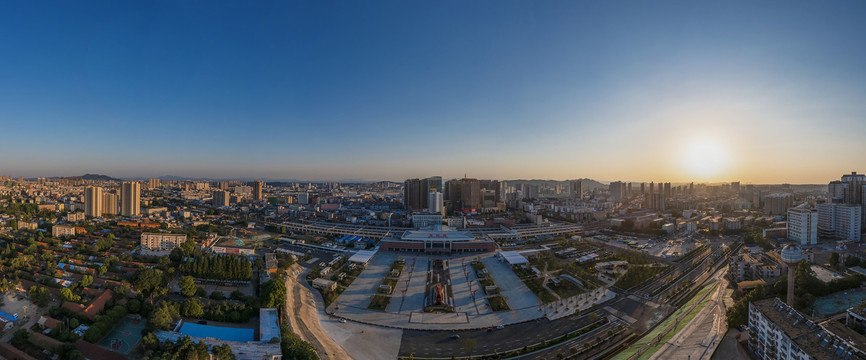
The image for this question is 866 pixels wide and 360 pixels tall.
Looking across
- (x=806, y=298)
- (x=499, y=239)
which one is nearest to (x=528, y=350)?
(x=806, y=298)

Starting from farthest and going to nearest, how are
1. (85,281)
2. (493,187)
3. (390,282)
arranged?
(493,187), (390,282), (85,281)

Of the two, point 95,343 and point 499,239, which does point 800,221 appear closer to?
point 499,239

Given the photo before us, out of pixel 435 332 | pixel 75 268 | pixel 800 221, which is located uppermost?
pixel 800 221

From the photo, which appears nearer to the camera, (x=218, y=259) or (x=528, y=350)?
(x=528, y=350)

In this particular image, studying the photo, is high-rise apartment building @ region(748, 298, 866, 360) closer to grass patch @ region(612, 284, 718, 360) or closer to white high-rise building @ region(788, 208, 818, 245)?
grass patch @ region(612, 284, 718, 360)

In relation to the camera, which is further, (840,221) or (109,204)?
(109,204)

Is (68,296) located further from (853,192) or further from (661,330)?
(853,192)

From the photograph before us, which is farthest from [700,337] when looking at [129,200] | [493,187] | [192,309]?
[129,200]
